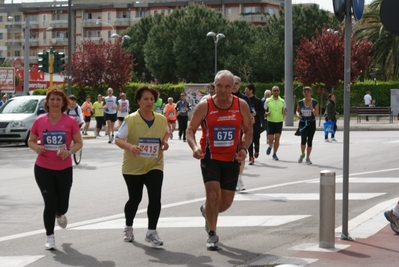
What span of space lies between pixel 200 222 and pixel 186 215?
695 mm

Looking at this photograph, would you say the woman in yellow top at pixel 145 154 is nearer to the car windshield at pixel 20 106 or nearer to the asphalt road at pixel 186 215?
the asphalt road at pixel 186 215

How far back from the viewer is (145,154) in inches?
348

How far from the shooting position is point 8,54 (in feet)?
461

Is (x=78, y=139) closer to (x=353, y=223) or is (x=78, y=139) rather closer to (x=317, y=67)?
(x=353, y=223)

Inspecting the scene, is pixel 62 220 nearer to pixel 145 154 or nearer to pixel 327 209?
pixel 145 154

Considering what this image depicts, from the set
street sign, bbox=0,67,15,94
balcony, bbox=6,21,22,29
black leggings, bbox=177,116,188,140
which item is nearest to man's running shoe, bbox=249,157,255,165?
black leggings, bbox=177,116,188,140

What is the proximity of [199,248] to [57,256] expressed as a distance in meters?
1.38

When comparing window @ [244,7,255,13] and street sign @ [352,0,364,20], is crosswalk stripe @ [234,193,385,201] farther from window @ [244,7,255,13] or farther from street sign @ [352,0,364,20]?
window @ [244,7,255,13]

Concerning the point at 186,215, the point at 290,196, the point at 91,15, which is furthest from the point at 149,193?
the point at 91,15

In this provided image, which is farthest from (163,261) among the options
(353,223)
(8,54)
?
(8,54)

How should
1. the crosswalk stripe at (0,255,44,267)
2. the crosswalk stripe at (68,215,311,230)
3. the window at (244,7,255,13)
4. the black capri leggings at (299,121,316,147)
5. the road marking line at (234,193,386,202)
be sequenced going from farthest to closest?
the window at (244,7,255,13), the black capri leggings at (299,121,316,147), the road marking line at (234,193,386,202), the crosswalk stripe at (68,215,311,230), the crosswalk stripe at (0,255,44,267)

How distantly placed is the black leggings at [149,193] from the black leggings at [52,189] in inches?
25.0

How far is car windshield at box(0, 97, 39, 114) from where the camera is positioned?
2864cm

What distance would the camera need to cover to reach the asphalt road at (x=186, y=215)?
827cm
